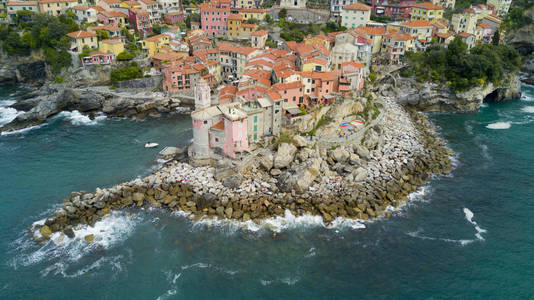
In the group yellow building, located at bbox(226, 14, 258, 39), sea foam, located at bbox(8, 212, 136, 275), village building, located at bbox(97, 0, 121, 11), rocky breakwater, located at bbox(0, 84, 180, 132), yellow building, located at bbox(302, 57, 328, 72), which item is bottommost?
sea foam, located at bbox(8, 212, 136, 275)

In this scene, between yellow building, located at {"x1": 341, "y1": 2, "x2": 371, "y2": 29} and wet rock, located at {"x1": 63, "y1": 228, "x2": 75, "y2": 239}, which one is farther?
yellow building, located at {"x1": 341, "y1": 2, "x2": 371, "y2": 29}

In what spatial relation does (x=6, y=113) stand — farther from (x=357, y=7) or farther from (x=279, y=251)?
(x=357, y=7)

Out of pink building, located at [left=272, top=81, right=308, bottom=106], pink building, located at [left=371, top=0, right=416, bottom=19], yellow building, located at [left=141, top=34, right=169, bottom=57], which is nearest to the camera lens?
pink building, located at [left=272, top=81, right=308, bottom=106]

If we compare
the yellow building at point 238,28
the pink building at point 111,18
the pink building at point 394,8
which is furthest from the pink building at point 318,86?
the pink building at point 111,18

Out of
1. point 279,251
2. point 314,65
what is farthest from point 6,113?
point 279,251

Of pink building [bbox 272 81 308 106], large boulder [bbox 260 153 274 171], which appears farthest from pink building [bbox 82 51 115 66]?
large boulder [bbox 260 153 274 171]

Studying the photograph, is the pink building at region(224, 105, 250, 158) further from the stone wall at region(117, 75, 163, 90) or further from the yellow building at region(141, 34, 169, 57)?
the yellow building at region(141, 34, 169, 57)

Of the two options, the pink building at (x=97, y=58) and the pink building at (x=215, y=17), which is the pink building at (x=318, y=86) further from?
the pink building at (x=215, y=17)

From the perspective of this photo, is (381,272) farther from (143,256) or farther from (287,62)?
(287,62)
